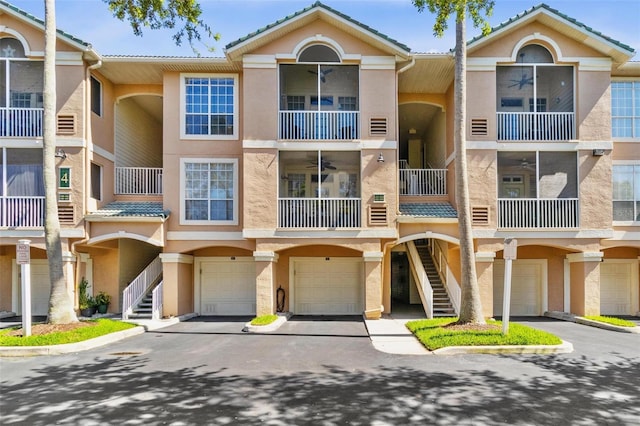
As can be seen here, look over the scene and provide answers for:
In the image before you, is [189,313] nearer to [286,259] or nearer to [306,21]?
[286,259]

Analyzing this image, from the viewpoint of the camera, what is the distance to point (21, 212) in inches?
596

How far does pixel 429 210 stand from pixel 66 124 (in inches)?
502

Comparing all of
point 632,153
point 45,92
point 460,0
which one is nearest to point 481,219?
point 632,153

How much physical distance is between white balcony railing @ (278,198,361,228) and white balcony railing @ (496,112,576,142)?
575cm

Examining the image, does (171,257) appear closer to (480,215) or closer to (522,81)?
(480,215)

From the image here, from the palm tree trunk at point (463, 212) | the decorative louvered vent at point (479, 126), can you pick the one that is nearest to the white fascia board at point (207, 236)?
the palm tree trunk at point (463, 212)

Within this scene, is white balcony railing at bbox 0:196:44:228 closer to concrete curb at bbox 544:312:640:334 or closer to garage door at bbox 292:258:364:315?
garage door at bbox 292:258:364:315

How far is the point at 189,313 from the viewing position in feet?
55.4

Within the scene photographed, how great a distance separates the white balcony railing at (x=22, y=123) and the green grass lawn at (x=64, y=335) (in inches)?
272

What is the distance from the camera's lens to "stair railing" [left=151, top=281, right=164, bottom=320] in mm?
15330

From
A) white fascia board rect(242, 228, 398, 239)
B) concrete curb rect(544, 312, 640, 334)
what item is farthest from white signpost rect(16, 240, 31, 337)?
concrete curb rect(544, 312, 640, 334)

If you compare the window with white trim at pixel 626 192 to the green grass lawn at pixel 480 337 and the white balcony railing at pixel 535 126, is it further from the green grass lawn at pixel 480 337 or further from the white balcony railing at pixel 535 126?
the green grass lawn at pixel 480 337

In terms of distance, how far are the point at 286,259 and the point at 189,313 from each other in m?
4.04

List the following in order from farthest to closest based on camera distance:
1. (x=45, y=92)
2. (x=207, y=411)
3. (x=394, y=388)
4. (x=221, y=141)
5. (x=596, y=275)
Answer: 1. (x=221, y=141)
2. (x=596, y=275)
3. (x=45, y=92)
4. (x=394, y=388)
5. (x=207, y=411)
